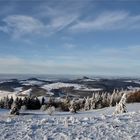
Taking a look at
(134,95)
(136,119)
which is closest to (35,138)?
(136,119)

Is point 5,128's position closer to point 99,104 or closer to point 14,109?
point 14,109

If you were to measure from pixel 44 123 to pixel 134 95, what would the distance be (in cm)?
10806

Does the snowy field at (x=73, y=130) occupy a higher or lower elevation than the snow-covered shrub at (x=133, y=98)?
higher

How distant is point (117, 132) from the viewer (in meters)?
15.3

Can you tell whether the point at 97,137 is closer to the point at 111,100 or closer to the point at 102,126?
the point at 102,126

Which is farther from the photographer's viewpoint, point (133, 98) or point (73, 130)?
point (133, 98)

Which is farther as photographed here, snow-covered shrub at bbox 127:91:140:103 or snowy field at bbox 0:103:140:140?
snow-covered shrub at bbox 127:91:140:103

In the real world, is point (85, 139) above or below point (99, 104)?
above

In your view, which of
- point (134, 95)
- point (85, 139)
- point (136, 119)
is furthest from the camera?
point (134, 95)

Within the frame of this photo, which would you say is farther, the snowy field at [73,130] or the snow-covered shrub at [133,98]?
the snow-covered shrub at [133,98]

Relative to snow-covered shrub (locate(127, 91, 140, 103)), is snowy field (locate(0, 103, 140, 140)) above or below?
above

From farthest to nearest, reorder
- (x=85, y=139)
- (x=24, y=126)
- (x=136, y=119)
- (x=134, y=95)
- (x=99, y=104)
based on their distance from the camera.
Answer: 1. (x=134, y=95)
2. (x=99, y=104)
3. (x=136, y=119)
4. (x=24, y=126)
5. (x=85, y=139)

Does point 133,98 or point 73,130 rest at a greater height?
point 73,130

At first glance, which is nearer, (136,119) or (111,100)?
(136,119)
